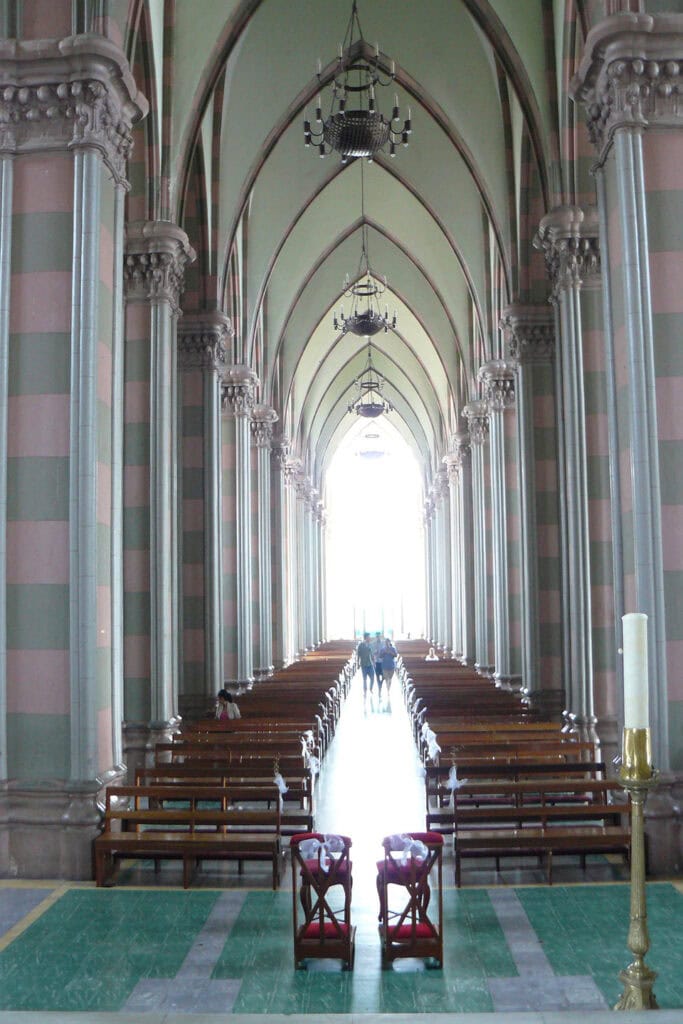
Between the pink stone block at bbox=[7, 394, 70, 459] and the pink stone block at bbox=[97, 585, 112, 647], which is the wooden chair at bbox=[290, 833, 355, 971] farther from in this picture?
the pink stone block at bbox=[7, 394, 70, 459]

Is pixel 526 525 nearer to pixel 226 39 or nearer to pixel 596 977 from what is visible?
pixel 226 39

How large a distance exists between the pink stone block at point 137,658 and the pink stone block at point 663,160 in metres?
8.09

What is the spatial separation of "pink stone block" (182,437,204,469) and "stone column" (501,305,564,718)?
545cm

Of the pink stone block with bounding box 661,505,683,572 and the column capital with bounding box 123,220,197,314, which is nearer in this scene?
the pink stone block with bounding box 661,505,683,572

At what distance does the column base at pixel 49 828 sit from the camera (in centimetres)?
877

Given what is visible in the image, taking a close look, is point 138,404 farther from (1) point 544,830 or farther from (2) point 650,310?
(1) point 544,830

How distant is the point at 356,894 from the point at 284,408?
25571 mm

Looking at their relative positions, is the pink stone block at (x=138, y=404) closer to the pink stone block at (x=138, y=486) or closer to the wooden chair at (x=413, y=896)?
the pink stone block at (x=138, y=486)

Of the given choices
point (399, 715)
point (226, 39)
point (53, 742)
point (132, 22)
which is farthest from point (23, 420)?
point (399, 715)

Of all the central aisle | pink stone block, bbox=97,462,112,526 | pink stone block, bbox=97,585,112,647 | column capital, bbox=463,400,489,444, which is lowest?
the central aisle

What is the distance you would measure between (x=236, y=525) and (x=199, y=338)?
496cm

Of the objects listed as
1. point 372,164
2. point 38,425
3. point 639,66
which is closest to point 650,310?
point 639,66

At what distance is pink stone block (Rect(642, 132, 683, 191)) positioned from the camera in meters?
9.25

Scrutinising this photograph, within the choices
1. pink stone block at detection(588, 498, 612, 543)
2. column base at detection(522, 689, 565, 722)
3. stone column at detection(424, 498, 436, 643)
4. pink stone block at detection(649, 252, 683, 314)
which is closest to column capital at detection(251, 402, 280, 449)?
column base at detection(522, 689, 565, 722)
